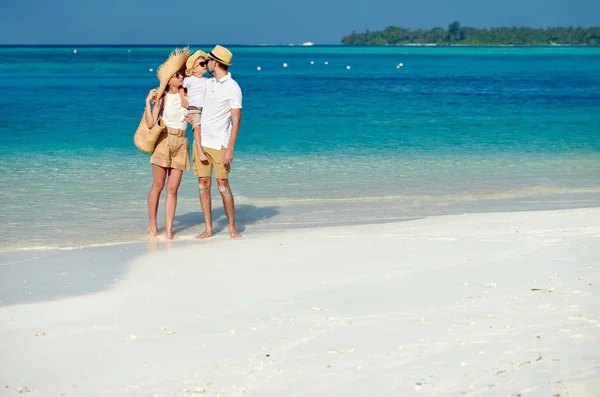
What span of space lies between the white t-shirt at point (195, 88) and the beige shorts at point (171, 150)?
33 centimetres

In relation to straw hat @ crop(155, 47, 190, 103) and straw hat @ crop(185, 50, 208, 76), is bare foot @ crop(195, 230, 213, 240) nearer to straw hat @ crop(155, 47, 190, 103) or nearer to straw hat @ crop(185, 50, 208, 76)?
straw hat @ crop(155, 47, 190, 103)

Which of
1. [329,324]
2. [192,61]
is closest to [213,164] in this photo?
[192,61]

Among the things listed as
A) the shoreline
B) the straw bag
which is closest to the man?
the straw bag

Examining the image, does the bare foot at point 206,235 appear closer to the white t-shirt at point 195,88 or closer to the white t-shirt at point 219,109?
the white t-shirt at point 219,109

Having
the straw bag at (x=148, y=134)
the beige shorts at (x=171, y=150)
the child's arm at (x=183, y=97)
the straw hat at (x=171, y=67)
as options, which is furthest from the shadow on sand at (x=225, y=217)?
the straw hat at (x=171, y=67)

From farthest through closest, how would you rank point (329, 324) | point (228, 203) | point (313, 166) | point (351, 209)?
point (313, 166)
point (351, 209)
point (228, 203)
point (329, 324)

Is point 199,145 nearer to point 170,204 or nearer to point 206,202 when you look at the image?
point 206,202

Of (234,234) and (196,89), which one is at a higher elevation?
(196,89)

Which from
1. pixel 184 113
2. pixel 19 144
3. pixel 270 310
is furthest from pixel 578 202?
pixel 19 144

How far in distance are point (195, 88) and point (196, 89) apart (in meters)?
0.01

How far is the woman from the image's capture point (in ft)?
24.1

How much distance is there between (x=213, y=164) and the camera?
7559mm

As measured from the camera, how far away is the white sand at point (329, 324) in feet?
13.3

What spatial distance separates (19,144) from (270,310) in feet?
43.9
